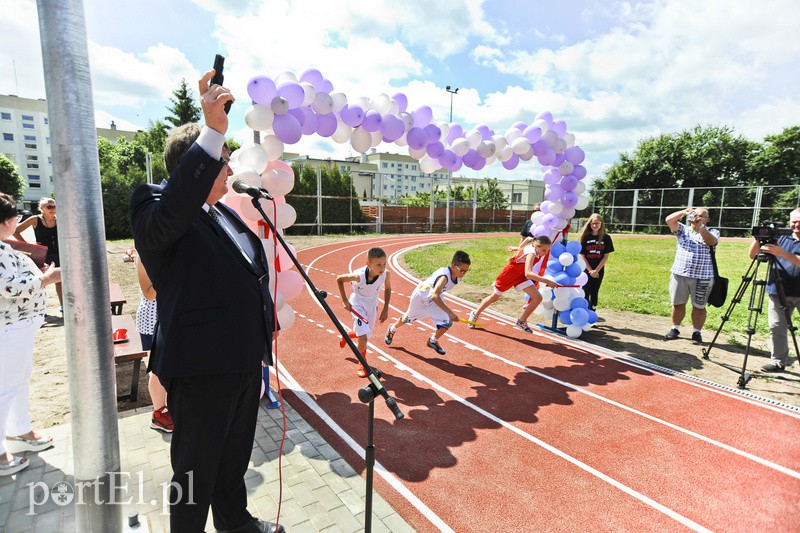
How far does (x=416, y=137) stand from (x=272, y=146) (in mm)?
2239

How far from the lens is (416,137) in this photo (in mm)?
6035

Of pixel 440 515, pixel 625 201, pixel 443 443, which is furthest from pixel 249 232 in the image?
pixel 625 201

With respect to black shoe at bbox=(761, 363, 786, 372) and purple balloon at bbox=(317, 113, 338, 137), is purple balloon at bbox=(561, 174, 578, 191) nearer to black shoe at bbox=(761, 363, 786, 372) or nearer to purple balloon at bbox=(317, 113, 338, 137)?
black shoe at bbox=(761, 363, 786, 372)

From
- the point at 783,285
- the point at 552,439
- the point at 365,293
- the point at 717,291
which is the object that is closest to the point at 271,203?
the point at 365,293

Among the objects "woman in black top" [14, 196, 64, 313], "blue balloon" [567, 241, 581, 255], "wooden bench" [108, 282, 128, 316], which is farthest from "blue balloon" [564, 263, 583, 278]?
"woman in black top" [14, 196, 64, 313]

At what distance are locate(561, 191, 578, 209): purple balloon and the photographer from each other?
2660mm

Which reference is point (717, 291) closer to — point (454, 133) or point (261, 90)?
point (454, 133)

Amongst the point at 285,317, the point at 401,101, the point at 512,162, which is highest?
the point at 401,101

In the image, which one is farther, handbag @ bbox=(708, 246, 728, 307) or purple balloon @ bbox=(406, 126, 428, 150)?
Answer: handbag @ bbox=(708, 246, 728, 307)

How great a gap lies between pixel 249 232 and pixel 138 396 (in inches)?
137

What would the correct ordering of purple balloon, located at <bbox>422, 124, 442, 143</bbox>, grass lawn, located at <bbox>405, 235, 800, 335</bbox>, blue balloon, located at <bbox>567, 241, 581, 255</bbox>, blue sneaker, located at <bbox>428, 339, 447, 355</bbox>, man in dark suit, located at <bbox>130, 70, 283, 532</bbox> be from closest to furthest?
1. man in dark suit, located at <bbox>130, 70, 283, 532</bbox>
2. purple balloon, located at <bbox>422, 124, 442, 143</bbox>
3. blue sneaker, located at <bbox>428, 339, 447, 355</bbox>
4. blue balloon, located at <bbox>567, 241, 581, 255</bbox>
5. grass lawn, located at <bbox>405, 235, 800, 335</bbox>

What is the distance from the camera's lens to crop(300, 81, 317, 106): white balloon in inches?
189

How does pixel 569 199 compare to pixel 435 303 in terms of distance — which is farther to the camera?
pixel 569 199

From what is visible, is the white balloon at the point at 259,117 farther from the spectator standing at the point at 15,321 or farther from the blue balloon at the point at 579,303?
the blue balloon at the point at 579,303
